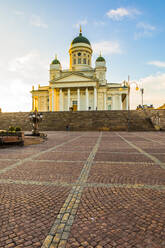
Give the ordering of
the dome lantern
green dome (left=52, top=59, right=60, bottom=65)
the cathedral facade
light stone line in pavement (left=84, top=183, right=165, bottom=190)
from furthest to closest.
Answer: the dome lantern, green dome (left=52, top=59, right=60, bottom=65), the cathedral facade, light stone line in pavement (left=84, top=183, right=165, bottom=190)

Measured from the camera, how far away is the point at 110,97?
186 feet

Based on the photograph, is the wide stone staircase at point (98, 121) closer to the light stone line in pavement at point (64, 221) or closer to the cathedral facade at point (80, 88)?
the cathedral facade at point (80, 88)

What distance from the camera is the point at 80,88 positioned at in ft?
171

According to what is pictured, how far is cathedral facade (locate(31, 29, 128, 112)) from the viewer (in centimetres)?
5009

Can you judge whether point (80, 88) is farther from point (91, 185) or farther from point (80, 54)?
point (91, 185)

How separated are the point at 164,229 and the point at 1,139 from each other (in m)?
10.4

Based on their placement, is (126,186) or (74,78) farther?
(74,78)

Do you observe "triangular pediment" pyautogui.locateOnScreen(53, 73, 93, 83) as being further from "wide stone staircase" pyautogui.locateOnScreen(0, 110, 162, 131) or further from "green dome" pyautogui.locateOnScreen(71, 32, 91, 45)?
"green dome" pyautogui.locateOnScreen(71, 32, 91, 45)

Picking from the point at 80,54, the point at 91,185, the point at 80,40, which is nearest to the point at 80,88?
the point at 80,54

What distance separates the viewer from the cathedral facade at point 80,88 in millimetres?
50094

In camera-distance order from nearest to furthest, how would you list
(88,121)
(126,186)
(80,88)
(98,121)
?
(126,186) → (98,121) → (88,121) → (80,88)

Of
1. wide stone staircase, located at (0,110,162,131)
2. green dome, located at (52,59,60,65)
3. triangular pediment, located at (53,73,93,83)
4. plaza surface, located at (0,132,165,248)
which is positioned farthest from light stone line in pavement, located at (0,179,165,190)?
green dome, located at (52,59,60,65)

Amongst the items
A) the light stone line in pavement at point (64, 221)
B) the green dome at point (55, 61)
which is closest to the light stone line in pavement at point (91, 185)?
the light stone line in pavement at point (64, 221)

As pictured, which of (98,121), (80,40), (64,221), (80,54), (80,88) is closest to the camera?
(64,221)
